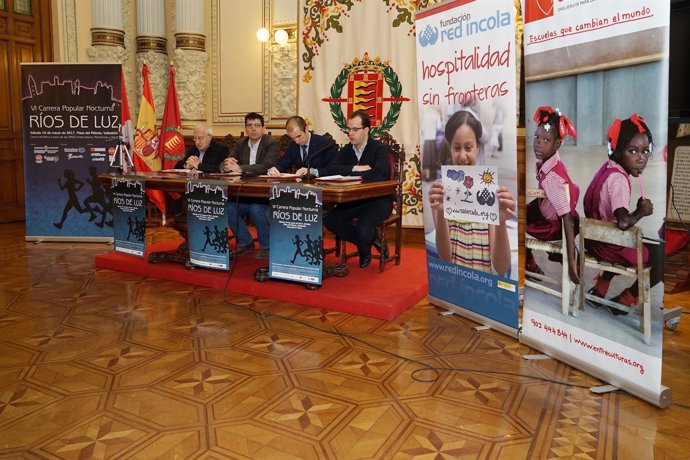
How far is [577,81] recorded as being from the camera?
2.24m

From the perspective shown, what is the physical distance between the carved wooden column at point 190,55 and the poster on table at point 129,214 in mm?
2921

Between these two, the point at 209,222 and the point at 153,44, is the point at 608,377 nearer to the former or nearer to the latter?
the point at 209,222

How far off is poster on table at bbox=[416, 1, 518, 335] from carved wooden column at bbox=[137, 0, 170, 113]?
15.6 ft

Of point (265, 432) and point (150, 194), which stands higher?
point (150, 194)

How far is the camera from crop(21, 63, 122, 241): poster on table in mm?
5332

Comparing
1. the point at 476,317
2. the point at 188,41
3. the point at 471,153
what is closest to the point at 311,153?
the point at 471,153

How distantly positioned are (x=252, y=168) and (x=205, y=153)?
→ 0.64 metres

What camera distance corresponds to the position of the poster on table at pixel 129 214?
4.05 meters

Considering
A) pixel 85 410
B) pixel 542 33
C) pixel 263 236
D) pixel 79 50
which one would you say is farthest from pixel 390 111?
pixel 85 410

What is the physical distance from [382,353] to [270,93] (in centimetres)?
464

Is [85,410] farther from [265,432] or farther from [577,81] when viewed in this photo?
[577,81]

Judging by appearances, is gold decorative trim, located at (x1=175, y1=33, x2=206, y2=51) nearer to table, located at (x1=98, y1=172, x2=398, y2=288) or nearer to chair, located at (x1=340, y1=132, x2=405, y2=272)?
table, located at (x1=98, y1=172, x2=398, y2=288)

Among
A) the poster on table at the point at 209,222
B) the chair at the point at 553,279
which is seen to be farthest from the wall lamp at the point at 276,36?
the chair at the point at 553,279

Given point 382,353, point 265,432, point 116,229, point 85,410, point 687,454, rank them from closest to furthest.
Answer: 1. point 687,454
2. point 265,432
3. point 85,410
4. point 382,353
5. point 116,229
